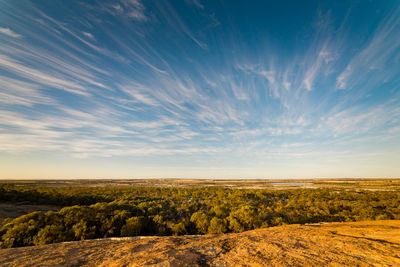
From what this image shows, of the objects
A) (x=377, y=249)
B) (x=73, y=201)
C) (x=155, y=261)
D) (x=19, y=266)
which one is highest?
(x=377, y=249)

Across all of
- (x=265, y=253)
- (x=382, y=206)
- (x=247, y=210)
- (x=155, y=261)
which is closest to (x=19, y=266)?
(x=155, y=261)

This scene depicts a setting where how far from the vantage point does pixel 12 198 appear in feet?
92.7

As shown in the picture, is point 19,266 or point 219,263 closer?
point 219,263

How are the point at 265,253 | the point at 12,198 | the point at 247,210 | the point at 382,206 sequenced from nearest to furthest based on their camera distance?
the point at 265,253, the point at 247,210, the point at 382,206, the point at 12,198

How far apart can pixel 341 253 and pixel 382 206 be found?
29950 mm

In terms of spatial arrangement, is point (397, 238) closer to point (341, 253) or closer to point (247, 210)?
point (341, 253)

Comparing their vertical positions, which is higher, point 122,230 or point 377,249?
point 377,249

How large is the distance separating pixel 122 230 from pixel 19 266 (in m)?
9.53

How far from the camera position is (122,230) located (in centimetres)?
1325

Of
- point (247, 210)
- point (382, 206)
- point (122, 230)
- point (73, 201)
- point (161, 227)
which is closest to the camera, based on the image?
point (122, 230)

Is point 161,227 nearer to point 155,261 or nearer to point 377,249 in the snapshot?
point 155,261

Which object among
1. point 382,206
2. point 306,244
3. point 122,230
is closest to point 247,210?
point 122,230

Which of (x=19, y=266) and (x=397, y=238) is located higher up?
(x=397, y=238)

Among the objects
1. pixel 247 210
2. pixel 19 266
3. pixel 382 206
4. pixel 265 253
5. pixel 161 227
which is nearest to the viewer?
pixel 265 253
